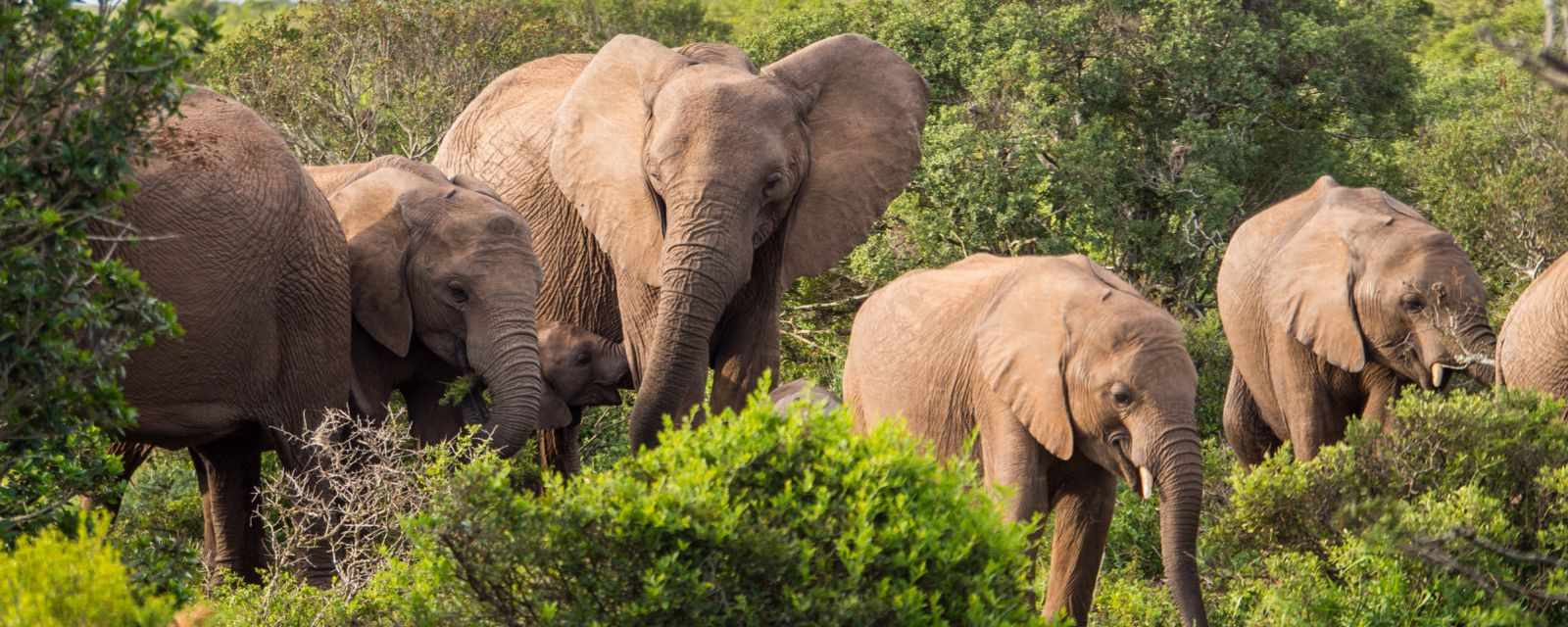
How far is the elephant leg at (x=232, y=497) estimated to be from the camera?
948 centimetres

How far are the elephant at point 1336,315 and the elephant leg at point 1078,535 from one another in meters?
1.87

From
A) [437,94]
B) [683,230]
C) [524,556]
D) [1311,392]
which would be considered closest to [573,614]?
[524,556]

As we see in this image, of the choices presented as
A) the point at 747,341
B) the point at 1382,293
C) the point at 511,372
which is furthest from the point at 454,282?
the point at 1382,293

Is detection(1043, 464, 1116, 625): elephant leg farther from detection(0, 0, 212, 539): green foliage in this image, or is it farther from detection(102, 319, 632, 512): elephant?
detection(0, 0, 212, 539): green foliage

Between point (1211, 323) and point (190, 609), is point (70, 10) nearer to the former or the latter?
point (190, 609)

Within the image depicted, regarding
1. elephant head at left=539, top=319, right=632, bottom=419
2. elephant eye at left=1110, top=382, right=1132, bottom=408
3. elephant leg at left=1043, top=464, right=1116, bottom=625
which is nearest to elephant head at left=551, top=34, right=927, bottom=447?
elephant head at left=539, top=319, right=632, bottom=419

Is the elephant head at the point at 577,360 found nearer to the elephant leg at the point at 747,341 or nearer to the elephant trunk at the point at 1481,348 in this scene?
the elephant leg at the point at 747,341

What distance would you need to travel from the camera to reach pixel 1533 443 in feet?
26.3

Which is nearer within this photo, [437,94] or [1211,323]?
[1211,323]

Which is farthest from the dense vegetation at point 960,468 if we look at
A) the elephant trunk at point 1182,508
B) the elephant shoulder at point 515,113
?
the elephant shoulder at point 515,113

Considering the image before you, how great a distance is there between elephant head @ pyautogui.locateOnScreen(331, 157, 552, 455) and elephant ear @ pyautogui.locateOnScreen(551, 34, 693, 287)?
395 mm

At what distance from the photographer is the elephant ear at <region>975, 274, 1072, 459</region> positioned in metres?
8.13

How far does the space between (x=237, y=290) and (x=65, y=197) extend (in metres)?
2.24

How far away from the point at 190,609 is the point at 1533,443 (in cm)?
476
